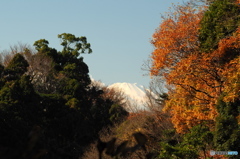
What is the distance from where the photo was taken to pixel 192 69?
23.6 metres

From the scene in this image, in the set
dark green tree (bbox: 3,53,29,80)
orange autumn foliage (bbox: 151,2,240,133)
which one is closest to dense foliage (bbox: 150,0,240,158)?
orange autumn foliage (bbox: 151,2,240,133)

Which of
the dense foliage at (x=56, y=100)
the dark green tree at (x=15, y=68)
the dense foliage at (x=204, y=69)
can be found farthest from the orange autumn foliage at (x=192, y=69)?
the dark green tree at (x=15, y=68)

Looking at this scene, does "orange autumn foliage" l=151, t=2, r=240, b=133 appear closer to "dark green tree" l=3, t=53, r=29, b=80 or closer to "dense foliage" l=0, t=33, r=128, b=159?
"dense foliage" l=0, t=33, r=128, b=159

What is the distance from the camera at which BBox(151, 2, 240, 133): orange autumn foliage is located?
73.8 ft

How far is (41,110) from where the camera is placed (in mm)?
38719

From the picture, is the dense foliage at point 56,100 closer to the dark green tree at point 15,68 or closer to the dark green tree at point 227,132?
→ the dark green tree at point 15,68

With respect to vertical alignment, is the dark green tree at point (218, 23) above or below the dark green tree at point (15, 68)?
below

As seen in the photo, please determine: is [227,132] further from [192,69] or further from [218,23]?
[218,23]

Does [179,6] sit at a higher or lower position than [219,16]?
higher

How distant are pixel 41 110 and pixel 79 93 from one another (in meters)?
9.10

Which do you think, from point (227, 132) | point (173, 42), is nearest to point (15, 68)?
point (173, 42)

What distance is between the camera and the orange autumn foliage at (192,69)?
22.5m

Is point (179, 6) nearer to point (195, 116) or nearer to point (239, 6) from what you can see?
point (239, 6)

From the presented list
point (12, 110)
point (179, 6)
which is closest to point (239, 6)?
point (179, 6)
